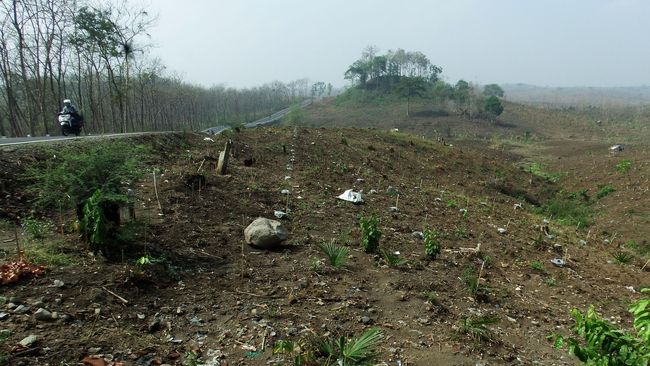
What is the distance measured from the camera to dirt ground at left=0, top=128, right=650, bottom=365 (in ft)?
12.5

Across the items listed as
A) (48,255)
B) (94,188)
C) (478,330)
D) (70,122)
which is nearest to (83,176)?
(94,188)

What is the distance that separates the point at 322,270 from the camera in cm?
556

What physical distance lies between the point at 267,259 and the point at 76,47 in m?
24.9

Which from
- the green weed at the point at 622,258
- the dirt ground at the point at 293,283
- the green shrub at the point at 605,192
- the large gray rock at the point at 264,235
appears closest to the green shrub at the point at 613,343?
the dirt ground at the point at 293,283

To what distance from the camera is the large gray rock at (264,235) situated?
19.9 feet

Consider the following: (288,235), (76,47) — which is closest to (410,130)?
(76,47)

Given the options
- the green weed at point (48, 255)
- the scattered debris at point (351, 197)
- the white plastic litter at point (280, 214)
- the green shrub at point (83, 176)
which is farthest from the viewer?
the scattered debris at point (351, 197)

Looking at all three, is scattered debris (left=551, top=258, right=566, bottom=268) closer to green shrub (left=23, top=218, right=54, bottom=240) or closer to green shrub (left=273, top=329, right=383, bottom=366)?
green shrub (left=273, top=329, right=383, bottom=366)

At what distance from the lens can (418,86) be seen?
57750 mm

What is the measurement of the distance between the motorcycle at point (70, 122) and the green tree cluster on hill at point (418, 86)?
44.8 metres

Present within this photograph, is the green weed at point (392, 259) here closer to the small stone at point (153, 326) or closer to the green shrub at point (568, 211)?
the small stone at point (153, 326)

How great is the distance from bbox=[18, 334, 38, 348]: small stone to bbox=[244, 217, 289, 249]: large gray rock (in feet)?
10.1

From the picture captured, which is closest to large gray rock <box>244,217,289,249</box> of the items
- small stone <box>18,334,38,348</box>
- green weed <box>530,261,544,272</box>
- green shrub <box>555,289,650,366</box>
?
small stone <box>18,334,38,348</box>

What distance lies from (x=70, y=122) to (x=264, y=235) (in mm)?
9438
